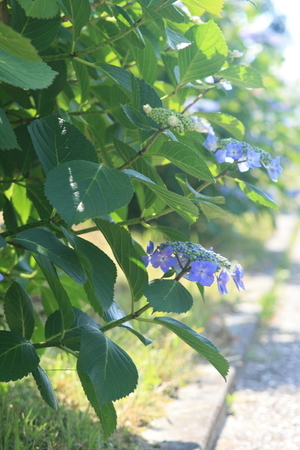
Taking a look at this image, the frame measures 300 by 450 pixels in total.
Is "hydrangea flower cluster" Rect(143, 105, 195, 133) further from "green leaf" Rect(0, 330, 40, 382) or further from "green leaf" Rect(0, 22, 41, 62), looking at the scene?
"green leaf" Rect(0, 330, 40, 382)

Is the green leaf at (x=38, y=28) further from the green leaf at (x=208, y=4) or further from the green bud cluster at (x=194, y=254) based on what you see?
the green bud cluster at (x=194, y=254)

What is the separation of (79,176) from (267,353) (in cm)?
234

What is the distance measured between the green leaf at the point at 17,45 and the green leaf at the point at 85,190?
0.18m

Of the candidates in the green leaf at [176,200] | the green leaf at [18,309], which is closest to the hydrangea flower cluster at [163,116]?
the green leaf at [176,200]

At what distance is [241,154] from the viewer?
3.76 feet

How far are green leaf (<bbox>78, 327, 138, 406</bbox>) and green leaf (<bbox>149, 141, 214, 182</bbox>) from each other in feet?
1.16

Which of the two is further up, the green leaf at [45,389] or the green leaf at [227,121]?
the green leaf at [227,121]

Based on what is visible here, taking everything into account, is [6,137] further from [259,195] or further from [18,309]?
[259,195]

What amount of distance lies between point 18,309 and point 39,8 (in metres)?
0.60

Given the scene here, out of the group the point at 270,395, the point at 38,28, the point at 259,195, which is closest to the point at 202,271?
the point at 259,195

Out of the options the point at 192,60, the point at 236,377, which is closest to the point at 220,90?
the point at 192,60

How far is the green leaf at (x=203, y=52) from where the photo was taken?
110 cm

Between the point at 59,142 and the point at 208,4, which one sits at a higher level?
the point at 208,4

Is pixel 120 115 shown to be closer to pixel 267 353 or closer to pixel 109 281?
pixel 109 281
